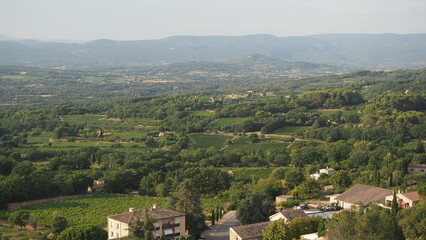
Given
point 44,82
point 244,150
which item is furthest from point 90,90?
point 244,150

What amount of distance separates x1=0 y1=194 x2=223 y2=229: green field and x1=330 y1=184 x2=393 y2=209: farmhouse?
804cm

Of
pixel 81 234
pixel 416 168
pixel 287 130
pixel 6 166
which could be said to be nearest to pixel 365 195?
pixel 416 168

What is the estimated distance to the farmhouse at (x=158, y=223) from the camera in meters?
27.9

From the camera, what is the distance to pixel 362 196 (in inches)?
1291

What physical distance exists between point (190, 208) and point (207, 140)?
110 ft

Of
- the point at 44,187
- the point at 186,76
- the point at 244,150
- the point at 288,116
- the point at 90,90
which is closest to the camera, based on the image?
the point at 44,187

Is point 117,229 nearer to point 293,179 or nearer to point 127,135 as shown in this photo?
point 293,179

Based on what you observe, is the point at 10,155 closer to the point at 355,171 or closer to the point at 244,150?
the point at 244,150

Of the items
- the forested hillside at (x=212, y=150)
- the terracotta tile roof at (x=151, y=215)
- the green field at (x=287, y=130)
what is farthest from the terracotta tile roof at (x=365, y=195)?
the green field at (x=287, y=130)

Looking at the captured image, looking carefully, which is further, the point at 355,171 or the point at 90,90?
the point at 90,90

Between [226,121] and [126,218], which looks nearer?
[126,218]

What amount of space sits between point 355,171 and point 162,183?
16414 mm

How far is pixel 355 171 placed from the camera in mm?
46188

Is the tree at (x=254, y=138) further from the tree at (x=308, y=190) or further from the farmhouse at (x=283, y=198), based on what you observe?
the farmhouse at (x=283, y=198)
